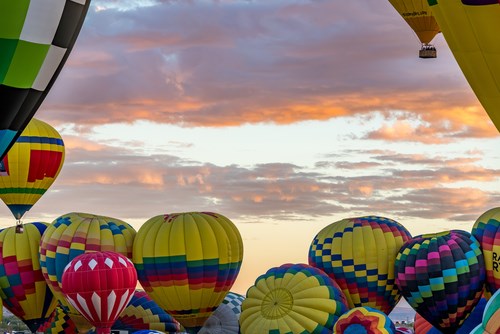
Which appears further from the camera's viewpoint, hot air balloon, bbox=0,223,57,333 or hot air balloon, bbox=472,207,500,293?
hot air balloon, bbox=0,223,57,333

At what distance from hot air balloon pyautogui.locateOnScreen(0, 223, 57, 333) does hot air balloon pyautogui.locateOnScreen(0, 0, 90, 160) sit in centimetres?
1354

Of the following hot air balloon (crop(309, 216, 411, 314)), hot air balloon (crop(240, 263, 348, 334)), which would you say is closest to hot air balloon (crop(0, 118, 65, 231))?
hot air balloon (crop(240, 263, 348, 334))

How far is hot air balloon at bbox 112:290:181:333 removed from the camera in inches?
1126

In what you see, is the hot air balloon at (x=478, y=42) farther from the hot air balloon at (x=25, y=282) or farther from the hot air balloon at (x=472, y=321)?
the hot air balloon at (x=25, y=282)

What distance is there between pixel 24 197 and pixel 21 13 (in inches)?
592

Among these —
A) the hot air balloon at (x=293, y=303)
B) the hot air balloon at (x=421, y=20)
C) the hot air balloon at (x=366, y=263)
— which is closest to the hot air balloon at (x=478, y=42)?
the hot air balloon at (x=293, y=303)

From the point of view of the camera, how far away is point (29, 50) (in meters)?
14.8

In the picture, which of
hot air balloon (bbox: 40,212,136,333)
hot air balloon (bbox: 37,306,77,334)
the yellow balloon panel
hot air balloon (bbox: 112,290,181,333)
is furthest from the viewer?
hot air balloon (bbox: 37,306,77,334)

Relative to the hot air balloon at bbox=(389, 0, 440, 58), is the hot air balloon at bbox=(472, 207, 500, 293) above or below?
below

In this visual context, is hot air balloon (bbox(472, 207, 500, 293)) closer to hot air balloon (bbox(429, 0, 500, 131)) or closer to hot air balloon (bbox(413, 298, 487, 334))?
hot air balloon (bbox(413, 298, 487, 334))

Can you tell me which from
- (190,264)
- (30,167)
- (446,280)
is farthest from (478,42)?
(30,167)

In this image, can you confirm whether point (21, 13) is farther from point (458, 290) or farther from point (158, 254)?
point (458, 290)

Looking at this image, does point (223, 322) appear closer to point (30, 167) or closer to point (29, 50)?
point (30, 167)

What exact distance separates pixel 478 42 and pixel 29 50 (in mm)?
5599
